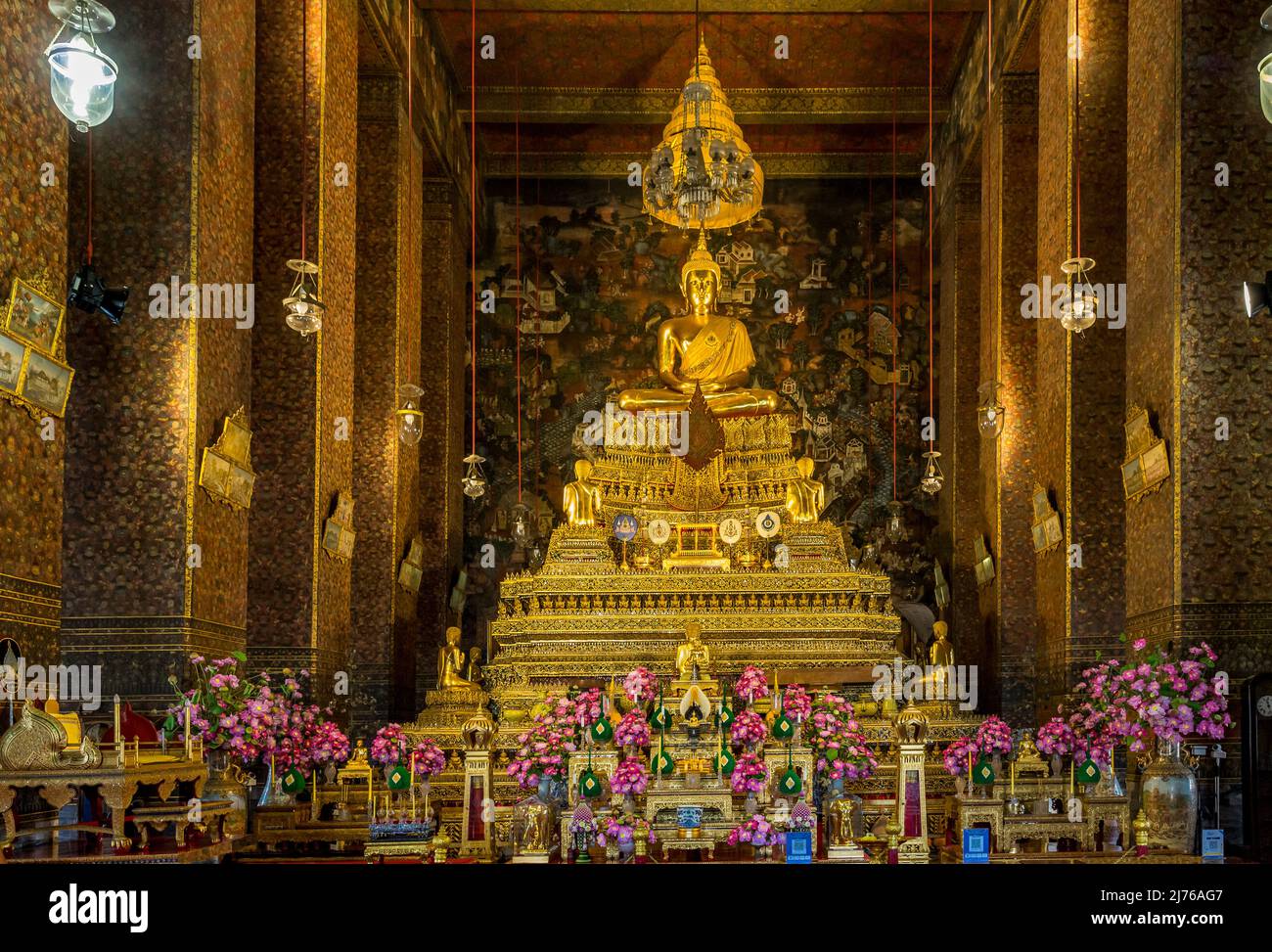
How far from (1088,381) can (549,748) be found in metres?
5.51

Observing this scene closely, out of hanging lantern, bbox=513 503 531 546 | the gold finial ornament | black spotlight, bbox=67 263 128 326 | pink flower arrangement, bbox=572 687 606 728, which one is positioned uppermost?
the gold finial ornament

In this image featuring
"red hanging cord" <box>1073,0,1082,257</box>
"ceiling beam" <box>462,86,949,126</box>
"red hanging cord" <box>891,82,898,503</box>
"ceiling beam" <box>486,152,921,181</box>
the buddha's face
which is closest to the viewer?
"red hanging cord" <box>1073,0,1082,257</box>

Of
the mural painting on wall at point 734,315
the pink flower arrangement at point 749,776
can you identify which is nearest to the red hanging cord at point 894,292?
the mural painting on wall at point 734,315

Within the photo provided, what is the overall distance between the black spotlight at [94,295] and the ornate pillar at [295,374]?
311cm

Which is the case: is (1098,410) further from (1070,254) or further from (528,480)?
(528,480)

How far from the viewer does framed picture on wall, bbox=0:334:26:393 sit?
646 centimetres

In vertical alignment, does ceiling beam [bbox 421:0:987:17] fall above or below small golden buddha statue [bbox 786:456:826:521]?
above

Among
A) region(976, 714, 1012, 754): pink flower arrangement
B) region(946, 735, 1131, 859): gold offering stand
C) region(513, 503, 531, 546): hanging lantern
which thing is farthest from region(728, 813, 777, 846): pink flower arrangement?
region(513, 503, 531, 546): hanging lantern

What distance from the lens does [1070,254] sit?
11414 mm

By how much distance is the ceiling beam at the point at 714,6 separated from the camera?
16.0 metres

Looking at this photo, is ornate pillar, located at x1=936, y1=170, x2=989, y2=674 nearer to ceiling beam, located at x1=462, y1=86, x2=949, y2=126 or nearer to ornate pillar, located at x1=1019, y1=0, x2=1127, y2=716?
ceiling beam, located at x1=462, y1=86, x2=949, y2=126

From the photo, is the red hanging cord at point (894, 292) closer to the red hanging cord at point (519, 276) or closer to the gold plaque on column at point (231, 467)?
the red hanging cord at point (519, 276)

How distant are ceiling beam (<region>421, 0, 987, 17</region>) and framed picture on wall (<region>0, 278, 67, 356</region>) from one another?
32.5 feet
